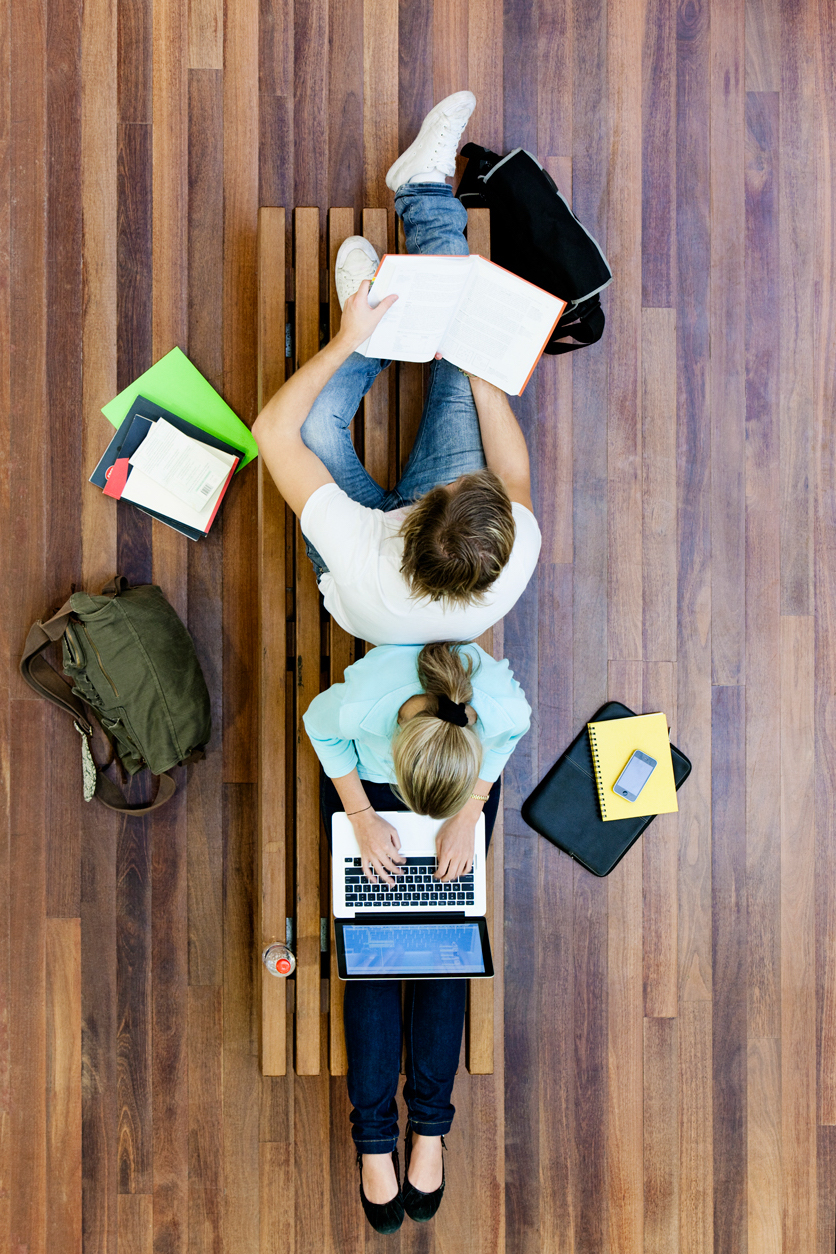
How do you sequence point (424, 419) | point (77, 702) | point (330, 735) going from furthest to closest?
point (77, 702) → point (424, 419) → point (330, 735)

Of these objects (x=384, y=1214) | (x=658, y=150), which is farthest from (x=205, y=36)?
(x=384, y=1214)

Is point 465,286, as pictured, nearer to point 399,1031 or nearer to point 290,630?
point 290,630

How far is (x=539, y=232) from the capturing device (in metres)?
1.56

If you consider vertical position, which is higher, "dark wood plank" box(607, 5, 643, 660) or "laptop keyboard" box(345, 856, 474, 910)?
"dark wood plank" box(607, 5, 643, 660)

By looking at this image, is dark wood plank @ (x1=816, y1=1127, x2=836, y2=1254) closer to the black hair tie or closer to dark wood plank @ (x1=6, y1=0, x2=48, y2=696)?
the black hair tie

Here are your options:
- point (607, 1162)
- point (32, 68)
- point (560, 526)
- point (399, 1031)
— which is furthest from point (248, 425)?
point (607, 1162)

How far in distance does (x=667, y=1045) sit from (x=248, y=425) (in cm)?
166

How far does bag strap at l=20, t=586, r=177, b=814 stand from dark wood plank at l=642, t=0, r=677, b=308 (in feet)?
4.50

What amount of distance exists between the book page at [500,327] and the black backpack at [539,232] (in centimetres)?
17

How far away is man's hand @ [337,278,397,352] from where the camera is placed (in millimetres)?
1364

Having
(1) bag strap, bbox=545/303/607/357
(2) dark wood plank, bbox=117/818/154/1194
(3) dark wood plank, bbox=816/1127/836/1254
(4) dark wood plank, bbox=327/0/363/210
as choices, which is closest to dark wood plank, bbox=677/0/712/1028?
(1) bag strap, bbox=545/303/607/357

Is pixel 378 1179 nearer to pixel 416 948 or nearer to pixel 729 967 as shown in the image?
pixel 416 948

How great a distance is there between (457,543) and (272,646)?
576 millimetres

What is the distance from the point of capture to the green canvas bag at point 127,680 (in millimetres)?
1519
